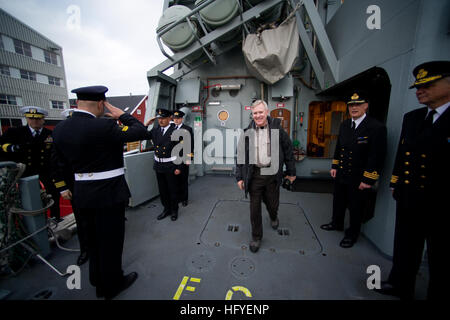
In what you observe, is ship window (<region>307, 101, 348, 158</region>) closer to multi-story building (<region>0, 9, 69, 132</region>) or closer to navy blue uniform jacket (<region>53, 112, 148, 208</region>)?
navy blue uniform jacket (<region>53, 112, 148, 208</region>)

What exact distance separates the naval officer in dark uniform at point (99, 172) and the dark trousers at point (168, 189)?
135cm

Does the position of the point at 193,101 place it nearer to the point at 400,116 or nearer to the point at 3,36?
the point at 400,116

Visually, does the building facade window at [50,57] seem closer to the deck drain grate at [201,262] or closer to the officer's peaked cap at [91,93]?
the officer's peaked cap at [91,93]

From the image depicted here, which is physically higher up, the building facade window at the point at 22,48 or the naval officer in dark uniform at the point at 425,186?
the building facade window at the point at 22,48

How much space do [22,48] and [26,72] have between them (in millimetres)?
2210

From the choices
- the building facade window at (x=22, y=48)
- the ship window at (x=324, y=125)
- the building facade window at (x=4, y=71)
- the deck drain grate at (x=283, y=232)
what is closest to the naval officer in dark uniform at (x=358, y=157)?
the deck drain grate at (x=283, y=232)

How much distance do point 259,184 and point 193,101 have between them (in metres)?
3.53

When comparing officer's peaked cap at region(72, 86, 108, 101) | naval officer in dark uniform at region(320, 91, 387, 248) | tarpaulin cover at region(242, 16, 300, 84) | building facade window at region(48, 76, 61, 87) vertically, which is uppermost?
building facade window at region(48, 76, 61, 87)

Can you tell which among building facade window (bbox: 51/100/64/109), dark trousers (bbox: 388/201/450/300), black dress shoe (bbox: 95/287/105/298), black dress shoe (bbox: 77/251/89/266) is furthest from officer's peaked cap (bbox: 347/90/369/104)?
building facade window (bbox: 51/100/64/109)

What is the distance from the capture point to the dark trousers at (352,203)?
7.18ft

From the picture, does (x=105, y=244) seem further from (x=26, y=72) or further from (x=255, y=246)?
(x=26, y=72)

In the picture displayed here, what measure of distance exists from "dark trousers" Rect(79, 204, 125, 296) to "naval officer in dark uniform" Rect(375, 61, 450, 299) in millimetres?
2453

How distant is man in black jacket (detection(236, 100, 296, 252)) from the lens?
211 cm
